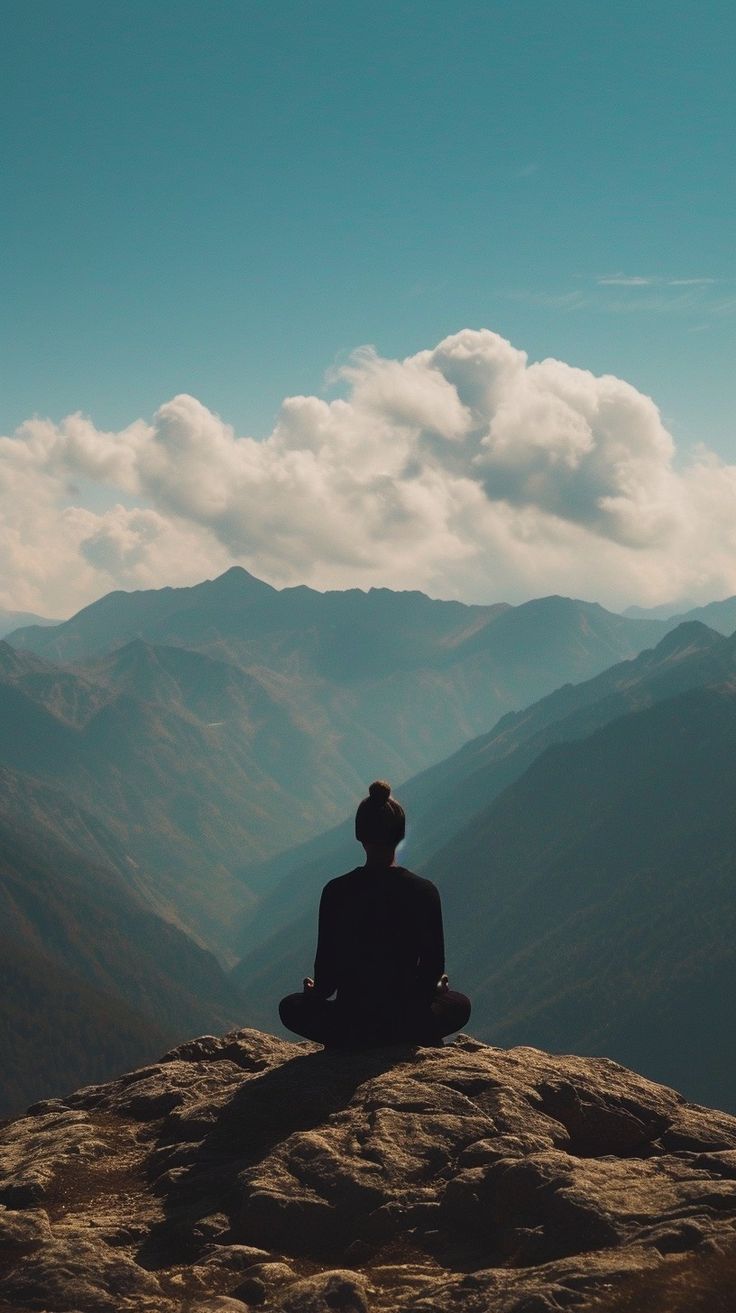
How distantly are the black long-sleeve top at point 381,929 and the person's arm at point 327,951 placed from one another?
1cm

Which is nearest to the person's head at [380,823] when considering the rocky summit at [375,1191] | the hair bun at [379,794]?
the hair bun at [379,794]

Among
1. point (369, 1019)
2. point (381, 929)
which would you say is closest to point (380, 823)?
point (381, 929)

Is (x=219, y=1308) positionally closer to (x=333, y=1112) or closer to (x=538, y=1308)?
(x=538, y=1308)

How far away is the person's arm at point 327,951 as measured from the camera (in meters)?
14.4

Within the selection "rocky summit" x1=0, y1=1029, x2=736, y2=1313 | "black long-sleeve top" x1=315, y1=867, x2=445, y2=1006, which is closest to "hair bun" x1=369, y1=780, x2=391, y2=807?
"black long-sleeve top" x1=315, y1=867, x2=445, y2=1006

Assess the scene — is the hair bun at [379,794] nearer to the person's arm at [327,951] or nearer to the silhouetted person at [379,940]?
the silhouetted person at [379,940]

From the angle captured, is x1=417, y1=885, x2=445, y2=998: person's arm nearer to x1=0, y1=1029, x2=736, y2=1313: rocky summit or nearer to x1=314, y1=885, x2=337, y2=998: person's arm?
x1=314, y1=885, x2=337, y2=998: person's arm

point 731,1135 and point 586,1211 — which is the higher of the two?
point 586,1211

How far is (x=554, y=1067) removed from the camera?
15656mm

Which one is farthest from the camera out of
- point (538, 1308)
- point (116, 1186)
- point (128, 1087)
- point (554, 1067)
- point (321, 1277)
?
point (128, 1087)

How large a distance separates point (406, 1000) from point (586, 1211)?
4.64m

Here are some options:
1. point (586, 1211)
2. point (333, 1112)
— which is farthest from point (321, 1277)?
point (333, 1112)

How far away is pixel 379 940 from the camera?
14305 millimetres

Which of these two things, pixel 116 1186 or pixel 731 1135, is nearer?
pixel 116 1186
